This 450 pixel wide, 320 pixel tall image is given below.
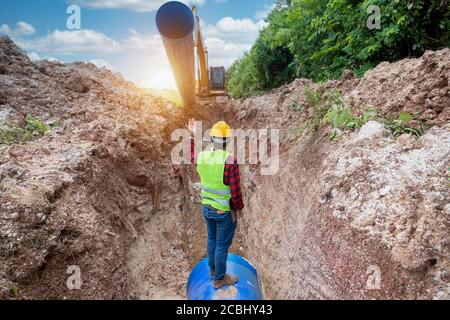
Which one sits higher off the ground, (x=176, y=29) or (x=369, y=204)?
(x=176, y=29)

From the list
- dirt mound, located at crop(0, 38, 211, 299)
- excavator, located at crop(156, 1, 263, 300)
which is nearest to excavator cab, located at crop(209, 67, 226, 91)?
dirt mound, located at crop(0, 38, 211, 299)

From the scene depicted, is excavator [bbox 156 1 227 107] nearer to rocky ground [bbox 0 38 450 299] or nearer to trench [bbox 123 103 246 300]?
rocky ground [bbox 0 38 450 299]

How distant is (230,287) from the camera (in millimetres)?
3951

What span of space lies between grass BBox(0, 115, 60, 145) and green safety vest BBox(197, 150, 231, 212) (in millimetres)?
3342

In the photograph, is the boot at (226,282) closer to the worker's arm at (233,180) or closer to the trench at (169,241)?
the worker's arm at (233,180)

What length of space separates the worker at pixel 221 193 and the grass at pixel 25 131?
336cm

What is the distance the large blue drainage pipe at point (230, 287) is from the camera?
12.6 feet

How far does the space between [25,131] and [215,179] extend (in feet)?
12.7

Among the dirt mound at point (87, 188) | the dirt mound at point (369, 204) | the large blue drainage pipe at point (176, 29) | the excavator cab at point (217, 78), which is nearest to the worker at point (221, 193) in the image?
the dirt mound at point (369, 204)

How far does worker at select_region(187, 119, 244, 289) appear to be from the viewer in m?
3.71

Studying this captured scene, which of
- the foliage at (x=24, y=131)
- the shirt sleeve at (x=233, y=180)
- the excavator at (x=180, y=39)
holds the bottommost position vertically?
the shirt sleeve at (x=233, y=180)

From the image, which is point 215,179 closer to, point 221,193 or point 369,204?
point 221,193

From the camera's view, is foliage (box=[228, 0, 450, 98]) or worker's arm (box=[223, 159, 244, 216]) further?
foliage (box=[228, 0, 450, 98])

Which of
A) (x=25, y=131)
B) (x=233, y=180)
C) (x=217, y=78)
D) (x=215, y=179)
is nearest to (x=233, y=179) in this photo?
(x=233, y=180)
